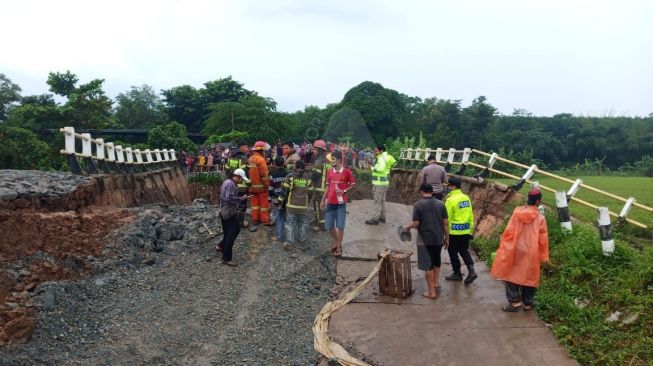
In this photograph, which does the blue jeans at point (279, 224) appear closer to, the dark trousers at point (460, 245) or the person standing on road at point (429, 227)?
the person standing on road at point (429, 227)

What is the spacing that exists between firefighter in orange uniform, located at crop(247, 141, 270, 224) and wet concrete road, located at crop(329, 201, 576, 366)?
2.52 m

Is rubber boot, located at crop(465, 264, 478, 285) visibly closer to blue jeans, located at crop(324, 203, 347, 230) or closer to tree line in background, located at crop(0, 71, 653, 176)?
blue jeans, located at crop(324, 203, 347, 230)

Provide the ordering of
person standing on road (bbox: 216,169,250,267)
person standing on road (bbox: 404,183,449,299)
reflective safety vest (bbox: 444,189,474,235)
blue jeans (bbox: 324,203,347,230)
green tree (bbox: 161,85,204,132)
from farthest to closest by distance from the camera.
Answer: green tree (bbox: 161,85,204,132) < blue jeans (bbox: 324,203,347,230) < person standing on road (bbox: 216,169,250,267) < reflective safety vest (bbox: 444,189,474,235) < person standing on road (bbox: 404,183,449,299)

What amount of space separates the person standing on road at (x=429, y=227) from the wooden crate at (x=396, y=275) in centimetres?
24

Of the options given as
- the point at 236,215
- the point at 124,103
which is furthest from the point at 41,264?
the point at 124,103

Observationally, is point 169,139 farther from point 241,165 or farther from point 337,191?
point 337,191

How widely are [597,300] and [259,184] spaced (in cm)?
555

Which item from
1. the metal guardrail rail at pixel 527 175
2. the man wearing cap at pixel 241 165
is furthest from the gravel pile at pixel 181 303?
the metal guardrail rail at pixel 527 175

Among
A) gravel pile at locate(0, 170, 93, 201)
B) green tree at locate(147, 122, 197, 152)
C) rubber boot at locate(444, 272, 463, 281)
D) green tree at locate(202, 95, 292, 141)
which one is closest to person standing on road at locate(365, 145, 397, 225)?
rubber boot at locate(444, 272, 463, 281)

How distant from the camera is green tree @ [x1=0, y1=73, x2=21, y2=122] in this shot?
103 feet

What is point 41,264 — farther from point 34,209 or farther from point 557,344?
point 557,344

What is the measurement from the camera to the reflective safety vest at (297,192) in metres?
7.96

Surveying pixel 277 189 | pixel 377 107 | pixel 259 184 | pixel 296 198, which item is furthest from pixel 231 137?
pixel 296 198

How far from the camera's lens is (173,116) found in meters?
43.1
